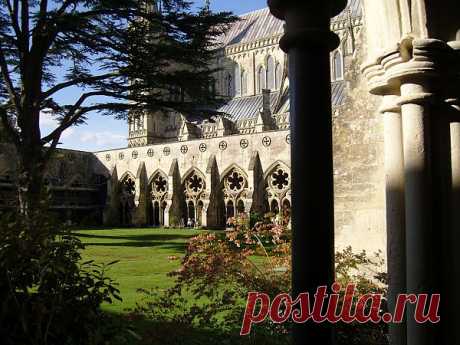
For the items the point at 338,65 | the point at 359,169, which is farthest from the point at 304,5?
the point at 338,65

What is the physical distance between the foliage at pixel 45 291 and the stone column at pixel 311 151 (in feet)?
→ 3.41

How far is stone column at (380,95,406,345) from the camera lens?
2785 mm

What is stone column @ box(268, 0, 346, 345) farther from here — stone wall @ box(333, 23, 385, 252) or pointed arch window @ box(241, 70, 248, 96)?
pointed arch window @ box(241, 70, 248, 96)

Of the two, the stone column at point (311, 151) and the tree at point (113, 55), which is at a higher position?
the tree at point (113, 55)

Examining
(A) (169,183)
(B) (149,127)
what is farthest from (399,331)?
(B) (149,127)

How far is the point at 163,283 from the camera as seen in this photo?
737cm

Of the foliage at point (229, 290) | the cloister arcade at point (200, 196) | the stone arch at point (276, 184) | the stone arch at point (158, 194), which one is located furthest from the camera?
the stone arch at point (158, 194)

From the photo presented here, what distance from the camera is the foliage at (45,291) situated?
7.68ft

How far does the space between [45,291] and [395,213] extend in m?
1.99

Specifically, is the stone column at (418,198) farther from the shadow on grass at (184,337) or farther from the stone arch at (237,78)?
the stone arch at (237,78)

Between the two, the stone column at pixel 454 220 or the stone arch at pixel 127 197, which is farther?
the stone arch at pixel 127 197

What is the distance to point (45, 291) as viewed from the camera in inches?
95.1

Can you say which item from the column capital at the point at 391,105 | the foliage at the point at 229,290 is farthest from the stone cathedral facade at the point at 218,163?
the column capital at the point at 391,105

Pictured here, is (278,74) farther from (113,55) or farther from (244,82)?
(113,55)
